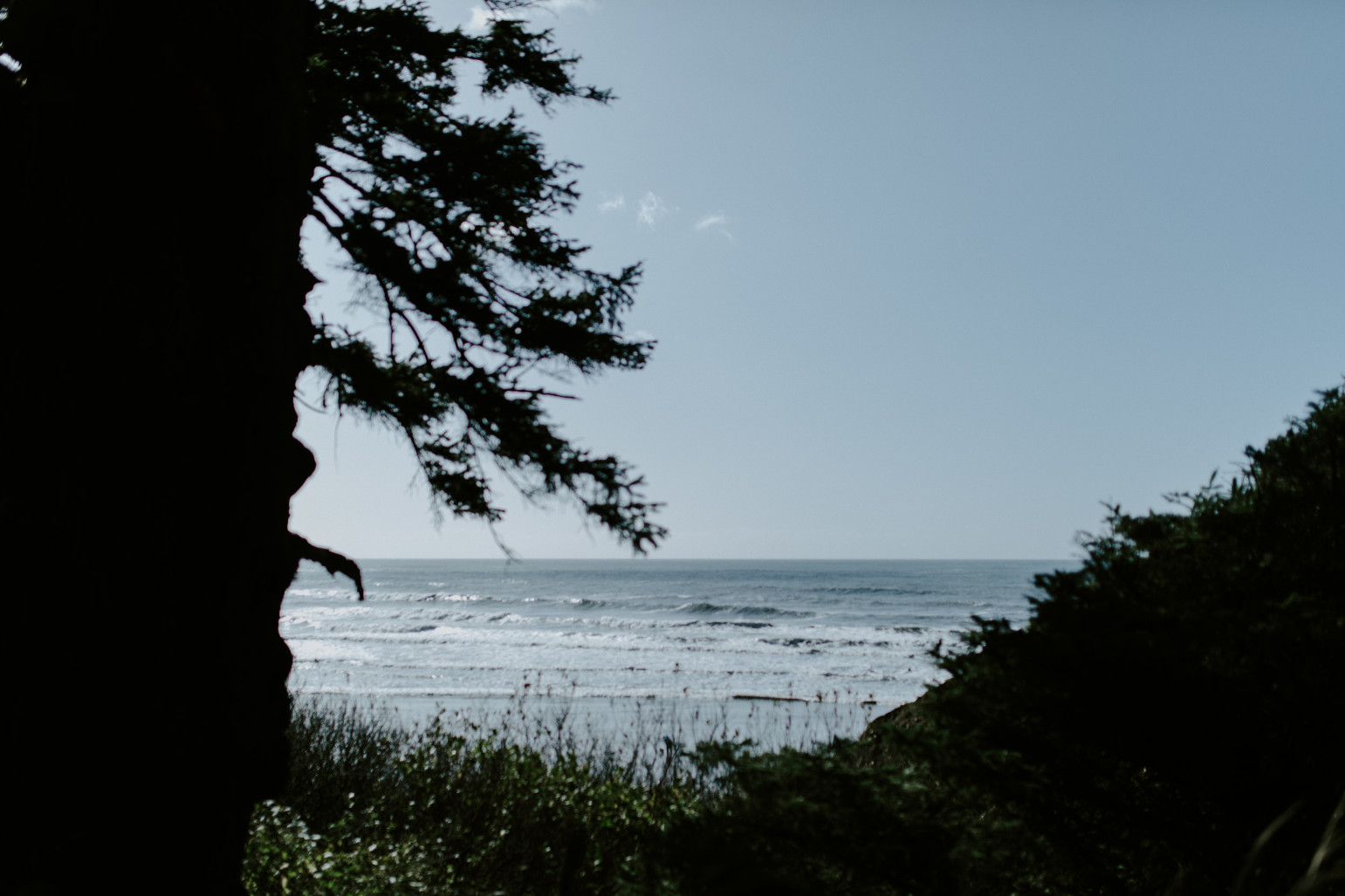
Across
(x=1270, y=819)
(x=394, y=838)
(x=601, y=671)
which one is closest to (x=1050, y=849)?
(x=1270, y=819)

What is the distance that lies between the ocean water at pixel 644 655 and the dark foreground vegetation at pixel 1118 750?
437mm

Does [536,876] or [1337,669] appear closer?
[1337,669]

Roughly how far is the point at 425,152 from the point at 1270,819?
618 cm

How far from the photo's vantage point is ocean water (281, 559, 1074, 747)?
590 inches

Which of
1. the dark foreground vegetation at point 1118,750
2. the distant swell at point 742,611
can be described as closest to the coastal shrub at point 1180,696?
the dark foreground vegetation at point 1118,750

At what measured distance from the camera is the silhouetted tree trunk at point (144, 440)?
215cm

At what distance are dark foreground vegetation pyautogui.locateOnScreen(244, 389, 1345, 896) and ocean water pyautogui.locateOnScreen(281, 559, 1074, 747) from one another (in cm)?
44

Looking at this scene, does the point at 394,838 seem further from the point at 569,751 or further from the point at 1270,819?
the point at 1270,819

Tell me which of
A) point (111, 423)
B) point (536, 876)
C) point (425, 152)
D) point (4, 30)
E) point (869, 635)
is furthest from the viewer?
point (869, 635)

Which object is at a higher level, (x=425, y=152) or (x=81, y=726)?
(x=425, y=152)

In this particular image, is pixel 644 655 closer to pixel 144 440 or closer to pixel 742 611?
pixel 742 611

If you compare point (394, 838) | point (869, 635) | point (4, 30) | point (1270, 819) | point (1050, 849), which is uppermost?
point (4, 30)

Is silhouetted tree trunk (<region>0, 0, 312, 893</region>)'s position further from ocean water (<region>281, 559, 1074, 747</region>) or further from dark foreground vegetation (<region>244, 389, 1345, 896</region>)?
ocean water (<region>281, 559, 1074, 747</region>)

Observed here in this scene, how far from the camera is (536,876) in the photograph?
4.93m
